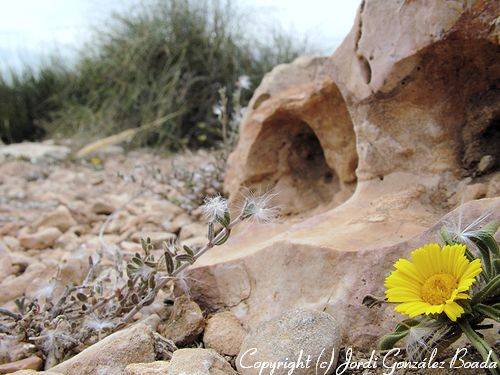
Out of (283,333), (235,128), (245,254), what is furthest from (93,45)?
(283,333)

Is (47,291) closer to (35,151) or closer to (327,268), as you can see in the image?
(327,268)

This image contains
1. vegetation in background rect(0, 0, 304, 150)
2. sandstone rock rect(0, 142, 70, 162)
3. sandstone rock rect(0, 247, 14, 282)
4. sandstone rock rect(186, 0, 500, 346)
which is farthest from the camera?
vegetation in background rect(0, 0, 304, 150)

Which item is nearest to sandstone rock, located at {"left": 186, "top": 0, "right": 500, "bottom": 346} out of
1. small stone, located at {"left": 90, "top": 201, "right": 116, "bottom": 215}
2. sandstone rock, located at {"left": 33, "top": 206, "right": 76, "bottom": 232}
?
sandstone rock, located at {"left": 33, "top": 206, "right": 76, "bottom": 232}

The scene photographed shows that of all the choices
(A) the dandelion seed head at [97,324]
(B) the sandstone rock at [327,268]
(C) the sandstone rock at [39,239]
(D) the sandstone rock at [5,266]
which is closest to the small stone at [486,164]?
(B) the sandstone rock at [327,268]

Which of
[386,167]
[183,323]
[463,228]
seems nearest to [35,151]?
[183,323]

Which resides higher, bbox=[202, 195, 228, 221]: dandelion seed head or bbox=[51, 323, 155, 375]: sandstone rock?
bbox=[202, 195, 228, 221]: dandelion seed head

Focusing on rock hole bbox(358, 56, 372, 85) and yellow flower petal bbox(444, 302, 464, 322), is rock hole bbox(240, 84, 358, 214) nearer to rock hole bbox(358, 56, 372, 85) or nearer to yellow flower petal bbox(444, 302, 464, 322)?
rock hole bbox(358, 56, 372, 85)

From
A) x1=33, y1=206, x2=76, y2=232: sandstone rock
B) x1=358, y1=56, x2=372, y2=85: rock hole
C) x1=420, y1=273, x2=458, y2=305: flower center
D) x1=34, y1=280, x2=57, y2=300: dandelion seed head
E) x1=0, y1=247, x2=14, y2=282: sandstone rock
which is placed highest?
x1=358, y1=56, x2=372, y2=85: rock hole

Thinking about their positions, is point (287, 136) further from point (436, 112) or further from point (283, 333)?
point (283, 333)
